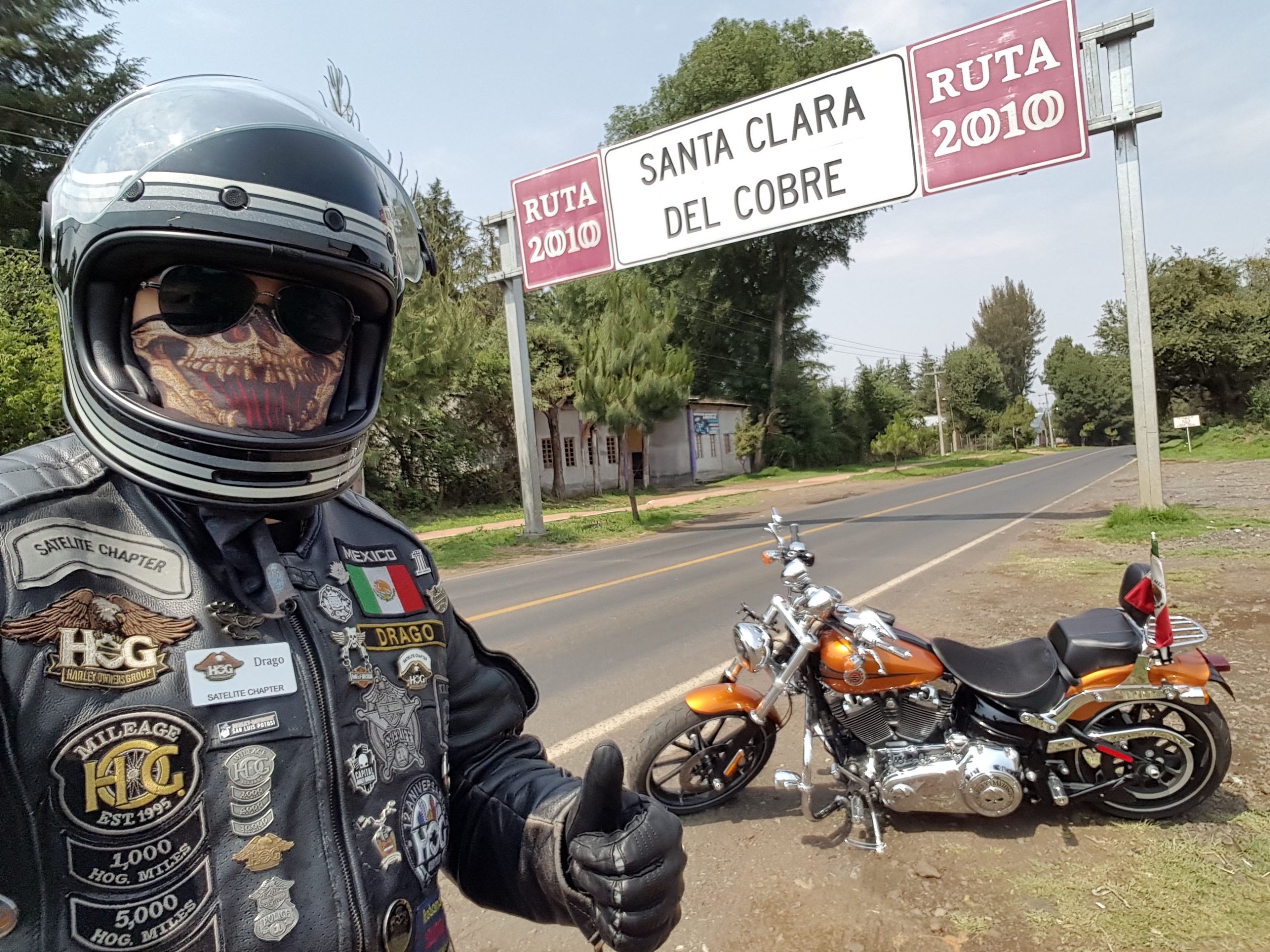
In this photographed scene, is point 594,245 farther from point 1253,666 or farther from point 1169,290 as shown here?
point 1169,290

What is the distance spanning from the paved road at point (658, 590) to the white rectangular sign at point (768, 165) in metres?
4.61

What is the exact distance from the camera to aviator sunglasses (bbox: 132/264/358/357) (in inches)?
40.6

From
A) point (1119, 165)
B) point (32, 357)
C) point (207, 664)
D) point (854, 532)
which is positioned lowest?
point (854, 532)

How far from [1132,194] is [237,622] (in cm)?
1250

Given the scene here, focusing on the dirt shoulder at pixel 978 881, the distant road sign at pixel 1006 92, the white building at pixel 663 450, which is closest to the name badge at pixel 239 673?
the dirt shoulder at pixel 978 881

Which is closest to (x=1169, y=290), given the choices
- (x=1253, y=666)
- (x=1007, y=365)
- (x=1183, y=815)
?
(x=1253, y=666)

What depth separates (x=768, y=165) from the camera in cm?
1023

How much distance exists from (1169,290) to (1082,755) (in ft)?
119

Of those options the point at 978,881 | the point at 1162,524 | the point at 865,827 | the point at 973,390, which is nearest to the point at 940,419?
the point at 973,390

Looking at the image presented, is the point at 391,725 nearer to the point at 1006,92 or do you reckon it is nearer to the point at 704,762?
the point at 704,762

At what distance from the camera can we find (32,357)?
1092 cm

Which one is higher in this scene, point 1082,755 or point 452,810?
point 452,810

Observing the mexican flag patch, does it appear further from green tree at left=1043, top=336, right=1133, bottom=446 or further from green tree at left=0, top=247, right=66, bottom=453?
green tree at left=1043, top=336, right=1133, bottom=446

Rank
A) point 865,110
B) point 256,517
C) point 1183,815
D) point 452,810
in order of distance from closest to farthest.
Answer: point 256,517 → point 452,810 → point 1183,815 → point 865,110
